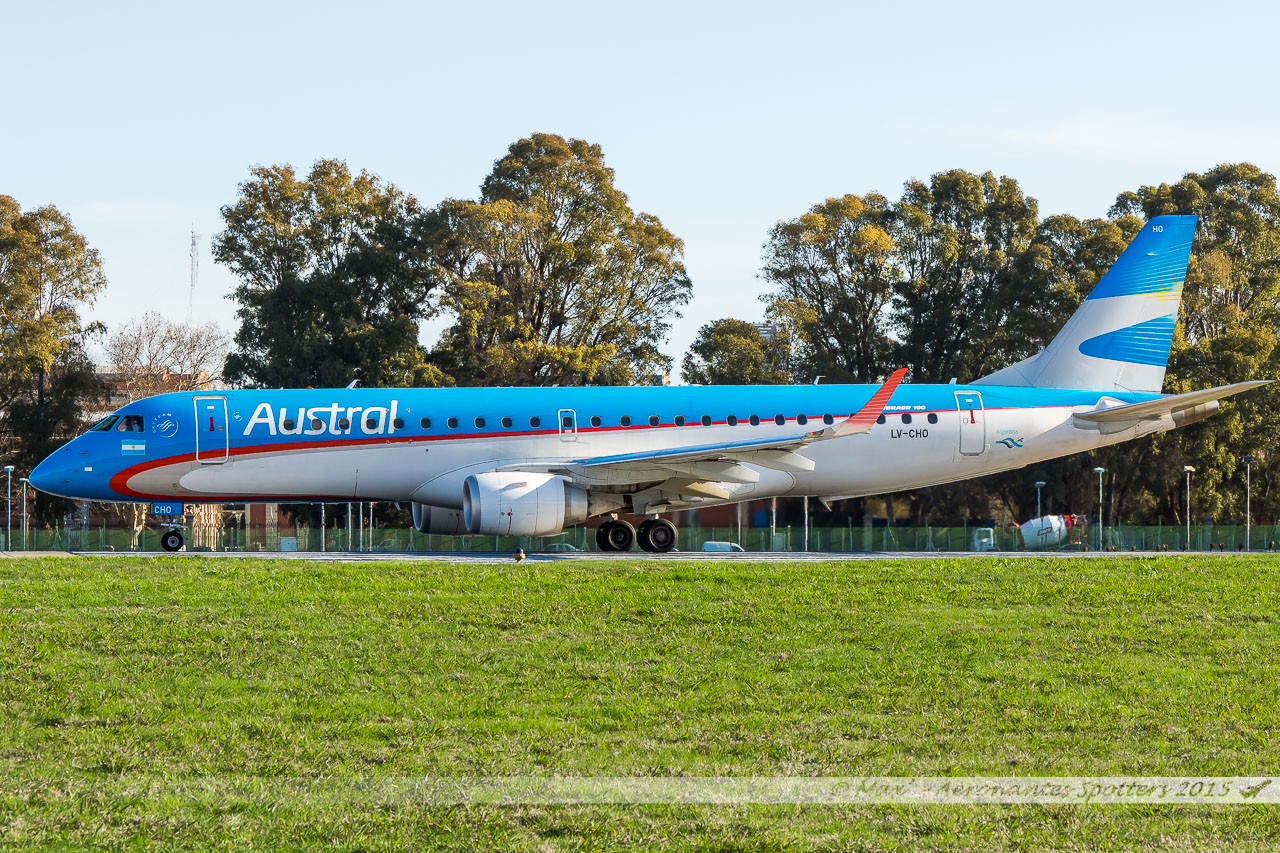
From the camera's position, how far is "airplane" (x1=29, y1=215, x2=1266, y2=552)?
27.6 metres

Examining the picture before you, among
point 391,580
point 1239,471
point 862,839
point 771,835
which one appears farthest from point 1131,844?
point 1239,471

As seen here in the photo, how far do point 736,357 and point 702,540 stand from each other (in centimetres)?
1951

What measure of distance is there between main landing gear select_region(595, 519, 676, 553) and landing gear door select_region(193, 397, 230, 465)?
8.11m

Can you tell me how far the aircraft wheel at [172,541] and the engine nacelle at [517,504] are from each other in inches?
229

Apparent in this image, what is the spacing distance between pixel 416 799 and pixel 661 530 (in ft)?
68.3

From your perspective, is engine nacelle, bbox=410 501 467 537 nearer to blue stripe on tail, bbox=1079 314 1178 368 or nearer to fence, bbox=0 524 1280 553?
fence, bbox=0 524 1280 553

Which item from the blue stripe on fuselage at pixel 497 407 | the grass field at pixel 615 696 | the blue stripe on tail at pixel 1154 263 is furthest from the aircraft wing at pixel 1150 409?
the grass field at pixel 615 696

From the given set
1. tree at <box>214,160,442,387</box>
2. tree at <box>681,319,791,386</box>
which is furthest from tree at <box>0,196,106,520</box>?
tree at <box>681,319,791,386</box>

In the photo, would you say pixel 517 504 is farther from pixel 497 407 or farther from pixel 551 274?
pixel 551 274

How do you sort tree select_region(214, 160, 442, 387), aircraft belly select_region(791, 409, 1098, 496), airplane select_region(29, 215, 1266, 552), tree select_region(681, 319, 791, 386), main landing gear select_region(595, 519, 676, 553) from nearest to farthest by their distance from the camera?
1. airplane select_region(29, 215, 1266, 552)
2. main landing gear select_region(595, 519, 676, 553)
3. aircraft belly select_region(791, 409, 1098, 496)
4. tree select_region(214, 160, 442, 387)
5. tree select_region(681, 319, 791, 386)

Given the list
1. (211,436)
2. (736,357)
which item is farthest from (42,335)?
(211,436)

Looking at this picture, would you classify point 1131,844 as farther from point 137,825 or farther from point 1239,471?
point 1239,471

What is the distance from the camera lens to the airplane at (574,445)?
27.6m

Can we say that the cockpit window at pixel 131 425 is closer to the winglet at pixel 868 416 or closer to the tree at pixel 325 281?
the winglet at pixel 868 416
